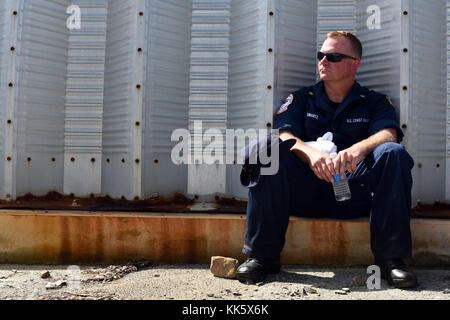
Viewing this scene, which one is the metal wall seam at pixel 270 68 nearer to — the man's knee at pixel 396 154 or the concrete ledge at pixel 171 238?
the concrete ledge at pixel 171 238

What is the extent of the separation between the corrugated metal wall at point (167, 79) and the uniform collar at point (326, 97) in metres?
0.35

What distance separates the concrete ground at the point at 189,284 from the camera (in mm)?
1631

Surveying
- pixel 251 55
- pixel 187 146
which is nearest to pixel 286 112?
pixel 251 55

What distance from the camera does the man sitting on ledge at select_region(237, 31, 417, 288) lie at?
5.59 feet

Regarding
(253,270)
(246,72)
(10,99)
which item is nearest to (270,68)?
(246,72)

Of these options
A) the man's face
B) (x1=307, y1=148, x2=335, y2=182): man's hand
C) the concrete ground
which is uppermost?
the man's face

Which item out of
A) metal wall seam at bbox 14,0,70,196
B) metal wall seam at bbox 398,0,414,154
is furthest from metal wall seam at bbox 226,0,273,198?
metal wall seam at bbox 14,0,70,196

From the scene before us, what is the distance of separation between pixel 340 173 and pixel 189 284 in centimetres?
85

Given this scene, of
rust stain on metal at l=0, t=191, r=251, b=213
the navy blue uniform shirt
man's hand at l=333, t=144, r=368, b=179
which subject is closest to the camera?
man's hand at l=333, t=144, r=368, b=179

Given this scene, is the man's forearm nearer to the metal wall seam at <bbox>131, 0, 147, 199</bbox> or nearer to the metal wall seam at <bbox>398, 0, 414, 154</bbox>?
the metal wall seam at <bbox>398, 0, 414, 154</bbox>

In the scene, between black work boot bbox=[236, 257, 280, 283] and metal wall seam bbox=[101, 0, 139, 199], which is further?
metal wall seam bbox=[101, 0, 139, 199]

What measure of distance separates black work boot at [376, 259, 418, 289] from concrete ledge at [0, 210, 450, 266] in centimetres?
32
